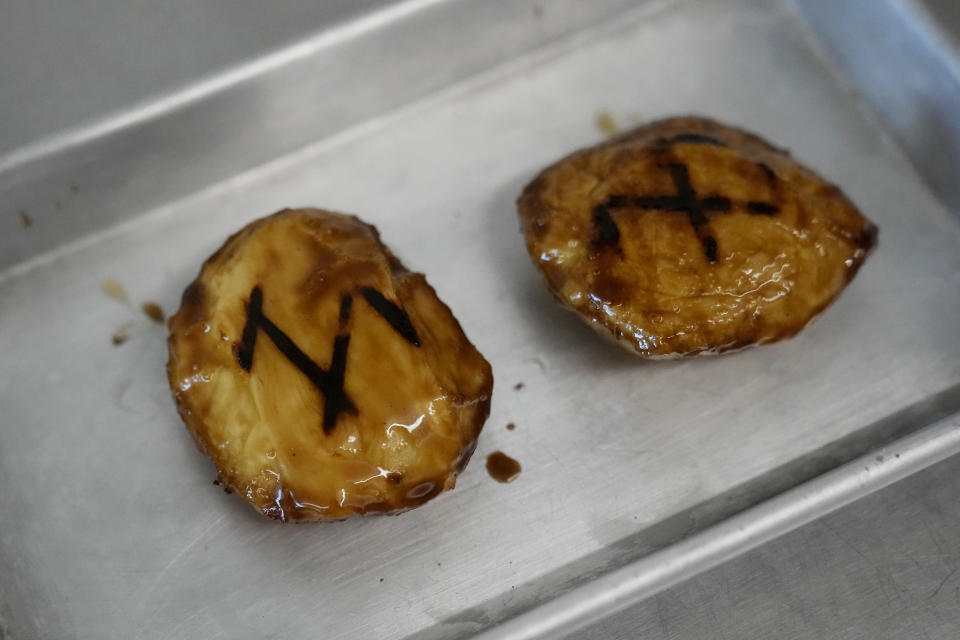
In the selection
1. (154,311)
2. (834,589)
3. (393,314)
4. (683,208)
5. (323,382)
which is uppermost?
(683,208)

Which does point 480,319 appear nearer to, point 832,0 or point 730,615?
point 730,615

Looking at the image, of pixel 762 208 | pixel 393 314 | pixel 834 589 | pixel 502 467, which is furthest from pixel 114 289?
pixel 834 589

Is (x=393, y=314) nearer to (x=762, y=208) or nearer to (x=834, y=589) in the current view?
(x=762, y=208)

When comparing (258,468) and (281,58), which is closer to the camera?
(258,468)

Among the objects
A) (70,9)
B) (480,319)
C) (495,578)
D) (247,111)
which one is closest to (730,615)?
(495,578)

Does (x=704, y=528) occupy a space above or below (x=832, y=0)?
below

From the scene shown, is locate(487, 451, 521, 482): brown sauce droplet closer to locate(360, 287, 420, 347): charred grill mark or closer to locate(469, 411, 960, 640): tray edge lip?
locate(469, 411, 960, 640): tray edge lip

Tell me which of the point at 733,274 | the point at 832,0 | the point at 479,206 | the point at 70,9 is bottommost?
the point at 479,206
